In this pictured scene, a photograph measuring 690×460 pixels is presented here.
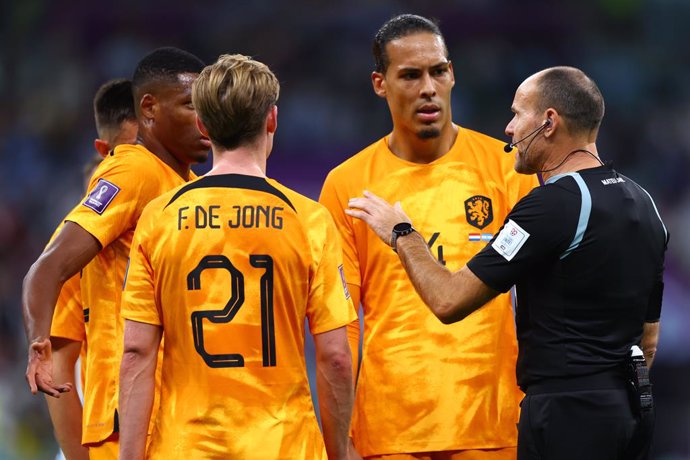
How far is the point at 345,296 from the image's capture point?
3926 millimetres

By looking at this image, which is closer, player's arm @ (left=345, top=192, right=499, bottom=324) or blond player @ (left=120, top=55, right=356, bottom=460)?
blond player @ (left=120, top=55, right=356, bottom=460)

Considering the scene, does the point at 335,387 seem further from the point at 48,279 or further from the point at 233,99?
the point at 48,279

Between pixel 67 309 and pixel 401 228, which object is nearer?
pixel 401 228

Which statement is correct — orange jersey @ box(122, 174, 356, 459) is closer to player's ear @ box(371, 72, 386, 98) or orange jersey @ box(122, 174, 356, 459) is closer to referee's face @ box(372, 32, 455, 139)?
referee's face @ box(372, 32, 455, 139)

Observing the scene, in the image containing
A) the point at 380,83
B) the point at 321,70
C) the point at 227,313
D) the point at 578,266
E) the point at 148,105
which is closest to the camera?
the point at 227,313

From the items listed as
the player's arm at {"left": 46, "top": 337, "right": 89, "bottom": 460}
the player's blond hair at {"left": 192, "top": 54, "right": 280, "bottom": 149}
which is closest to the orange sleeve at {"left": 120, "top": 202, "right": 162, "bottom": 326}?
the player's blond hair at {"left": 192, "top": 54, "right": 280, "bottom": 149}

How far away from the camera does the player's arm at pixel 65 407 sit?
17.0 feet

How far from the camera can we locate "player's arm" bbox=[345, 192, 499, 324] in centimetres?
429

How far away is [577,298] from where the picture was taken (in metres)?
4.18

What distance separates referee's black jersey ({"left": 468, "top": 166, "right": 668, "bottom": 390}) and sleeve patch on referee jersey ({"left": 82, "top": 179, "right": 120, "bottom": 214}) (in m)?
1.51

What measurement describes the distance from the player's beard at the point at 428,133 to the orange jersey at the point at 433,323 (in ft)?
0.39

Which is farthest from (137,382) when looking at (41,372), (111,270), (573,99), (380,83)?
(380,83)

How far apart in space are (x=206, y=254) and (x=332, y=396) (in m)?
0.69

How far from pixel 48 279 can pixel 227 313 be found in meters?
1.00
